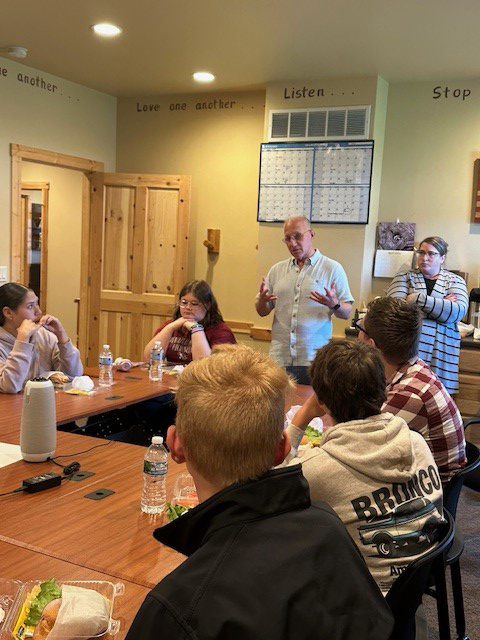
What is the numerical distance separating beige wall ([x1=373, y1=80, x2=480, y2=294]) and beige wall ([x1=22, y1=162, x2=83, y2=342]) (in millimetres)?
3336

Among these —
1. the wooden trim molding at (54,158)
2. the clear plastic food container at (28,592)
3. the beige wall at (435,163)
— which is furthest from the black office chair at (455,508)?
the wooden trim molding at (54,158)

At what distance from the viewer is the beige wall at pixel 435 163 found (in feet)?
15.6

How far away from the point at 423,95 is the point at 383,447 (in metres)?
4.04

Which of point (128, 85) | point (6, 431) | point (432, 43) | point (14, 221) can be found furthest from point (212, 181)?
point (6, 431)

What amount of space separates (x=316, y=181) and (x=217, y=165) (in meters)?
1.04

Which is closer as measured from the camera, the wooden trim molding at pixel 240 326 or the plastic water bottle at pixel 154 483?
the plastic water bottle at pixel 154 483

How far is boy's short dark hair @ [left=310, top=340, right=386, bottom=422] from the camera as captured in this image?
1623 mm

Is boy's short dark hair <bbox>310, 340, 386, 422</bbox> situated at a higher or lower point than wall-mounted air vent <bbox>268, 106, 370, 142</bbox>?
lower

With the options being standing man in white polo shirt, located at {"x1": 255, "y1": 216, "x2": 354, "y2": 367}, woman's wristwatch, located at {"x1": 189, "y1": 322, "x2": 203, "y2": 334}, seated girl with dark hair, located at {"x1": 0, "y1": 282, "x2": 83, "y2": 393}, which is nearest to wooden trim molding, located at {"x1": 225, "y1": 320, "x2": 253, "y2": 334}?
standing man in white polo shirt, located at {"x1": 255, "y1": 216, "x2": 354, "y2": 367}

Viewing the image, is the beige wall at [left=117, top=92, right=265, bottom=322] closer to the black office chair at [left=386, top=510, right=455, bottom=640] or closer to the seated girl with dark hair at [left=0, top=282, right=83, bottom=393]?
the seated girl with dark hair at [left=0, top=282, right=83, bottom=393]

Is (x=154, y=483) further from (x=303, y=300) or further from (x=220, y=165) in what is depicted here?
(x=220, y=165)

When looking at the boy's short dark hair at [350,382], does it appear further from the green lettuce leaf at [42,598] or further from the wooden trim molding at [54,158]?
the wooden trim molding at [54,158]

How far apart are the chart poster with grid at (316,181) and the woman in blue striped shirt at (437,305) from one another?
0.83 metres

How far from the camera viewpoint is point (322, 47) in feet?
13.5
